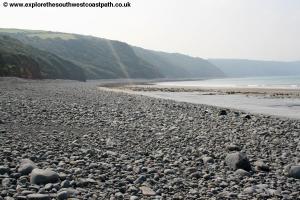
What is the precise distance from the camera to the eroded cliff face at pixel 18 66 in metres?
76.6

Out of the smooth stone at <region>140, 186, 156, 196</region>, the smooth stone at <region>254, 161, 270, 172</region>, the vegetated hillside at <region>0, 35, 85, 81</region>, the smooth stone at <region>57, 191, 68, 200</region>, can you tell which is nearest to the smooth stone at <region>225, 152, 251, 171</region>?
the smooth stone at <region>254, 161, 270, 172</region>

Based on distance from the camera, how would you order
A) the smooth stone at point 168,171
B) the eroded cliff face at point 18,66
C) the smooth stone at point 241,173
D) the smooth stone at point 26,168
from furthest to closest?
the eroded cliff face at point 18,66
the smooth stone at point 241,173
the smooth stone at point 168,171
the smooth stone at point 26,168

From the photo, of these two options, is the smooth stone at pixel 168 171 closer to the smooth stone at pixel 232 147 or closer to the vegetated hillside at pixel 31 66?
the smooth stone at pixel 232 147

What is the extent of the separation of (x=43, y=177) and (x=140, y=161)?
9.96ft

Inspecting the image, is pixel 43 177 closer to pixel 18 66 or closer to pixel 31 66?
pixel 18 66

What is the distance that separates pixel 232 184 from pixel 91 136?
6.45m

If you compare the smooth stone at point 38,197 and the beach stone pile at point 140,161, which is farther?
the beach stone pile at point 140,161

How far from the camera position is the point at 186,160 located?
10594 mm

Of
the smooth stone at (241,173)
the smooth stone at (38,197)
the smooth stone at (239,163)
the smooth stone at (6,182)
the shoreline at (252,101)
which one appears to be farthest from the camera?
the shoreline at (252,101)

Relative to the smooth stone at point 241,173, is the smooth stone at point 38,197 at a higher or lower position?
higher

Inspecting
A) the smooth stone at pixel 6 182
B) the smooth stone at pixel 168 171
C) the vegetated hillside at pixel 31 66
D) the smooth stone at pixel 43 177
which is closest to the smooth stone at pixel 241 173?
the smooth stone at pixel 168 171

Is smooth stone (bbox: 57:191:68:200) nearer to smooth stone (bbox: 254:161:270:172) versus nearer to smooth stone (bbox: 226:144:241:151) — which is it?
smooth stone (bbox: 254:161:270:172)

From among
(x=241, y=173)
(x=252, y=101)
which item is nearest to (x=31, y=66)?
(x=252, y=101)

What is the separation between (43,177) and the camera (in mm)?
7699
